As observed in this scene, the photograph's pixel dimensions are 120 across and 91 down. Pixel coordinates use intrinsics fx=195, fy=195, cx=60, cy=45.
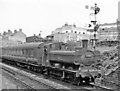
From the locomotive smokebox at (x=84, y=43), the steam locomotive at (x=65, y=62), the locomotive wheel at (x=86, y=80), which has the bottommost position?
the locomotive wheel at (x=86, y=80)

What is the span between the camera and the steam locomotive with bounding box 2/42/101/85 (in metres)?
14.2

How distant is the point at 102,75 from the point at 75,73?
2.71 m

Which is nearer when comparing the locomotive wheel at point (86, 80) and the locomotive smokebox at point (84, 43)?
the locomotive smokebox at point (84, 43)

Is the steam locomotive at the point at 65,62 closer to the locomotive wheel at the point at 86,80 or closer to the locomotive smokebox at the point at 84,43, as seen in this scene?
the locomotive wheel at the point at 86,80

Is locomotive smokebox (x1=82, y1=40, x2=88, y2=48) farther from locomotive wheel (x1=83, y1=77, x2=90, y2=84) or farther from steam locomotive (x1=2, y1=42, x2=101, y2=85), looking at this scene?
locomotive wheel (x1=83, y1=77, x2=90, y2=84)

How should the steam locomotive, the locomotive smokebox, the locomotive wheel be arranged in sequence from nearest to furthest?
the steam locomotive → the locomotive smokebox → the locomotive wheel

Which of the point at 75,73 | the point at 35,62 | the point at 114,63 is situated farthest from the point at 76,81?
the point at 35,62

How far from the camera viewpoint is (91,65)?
14.7 metres

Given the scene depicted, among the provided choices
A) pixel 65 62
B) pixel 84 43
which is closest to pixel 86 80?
pixel 65 62

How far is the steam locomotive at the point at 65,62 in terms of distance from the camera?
14.2m

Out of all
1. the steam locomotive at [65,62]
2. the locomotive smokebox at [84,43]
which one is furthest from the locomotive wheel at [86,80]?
the locomotive smokebox at [84,43]

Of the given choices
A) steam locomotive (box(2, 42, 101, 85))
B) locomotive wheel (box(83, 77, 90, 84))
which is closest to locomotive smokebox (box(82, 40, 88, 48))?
steam locomotive (box(2, 42, 101, 85))

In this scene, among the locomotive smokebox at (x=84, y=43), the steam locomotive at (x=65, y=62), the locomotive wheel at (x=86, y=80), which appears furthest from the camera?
the locomotive wheel at (x=86, y=80)

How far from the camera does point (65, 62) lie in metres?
15.5
